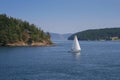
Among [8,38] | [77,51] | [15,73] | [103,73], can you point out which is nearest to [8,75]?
[15,73]

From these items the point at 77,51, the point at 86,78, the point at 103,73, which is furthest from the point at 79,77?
the point at 77,51

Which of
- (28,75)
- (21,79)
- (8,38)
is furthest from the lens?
(8,38)

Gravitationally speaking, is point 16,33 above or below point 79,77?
above

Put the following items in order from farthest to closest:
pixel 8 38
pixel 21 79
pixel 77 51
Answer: pixel 8 38, pixel 77 51, pixel 21 79

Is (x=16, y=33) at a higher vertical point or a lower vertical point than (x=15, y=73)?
higher

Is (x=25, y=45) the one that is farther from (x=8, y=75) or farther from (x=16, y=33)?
(x=8, y=75)

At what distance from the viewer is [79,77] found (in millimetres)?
64188

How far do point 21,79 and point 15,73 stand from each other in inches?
342

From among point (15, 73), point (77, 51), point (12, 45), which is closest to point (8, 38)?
point (12, 45)

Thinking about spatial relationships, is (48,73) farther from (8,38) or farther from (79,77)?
(8,38)

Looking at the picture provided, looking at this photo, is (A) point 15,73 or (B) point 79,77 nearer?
(B) point 79,77

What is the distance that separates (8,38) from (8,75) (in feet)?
406

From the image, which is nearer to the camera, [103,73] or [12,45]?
[103,73]

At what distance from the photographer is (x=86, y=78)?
206 feet
